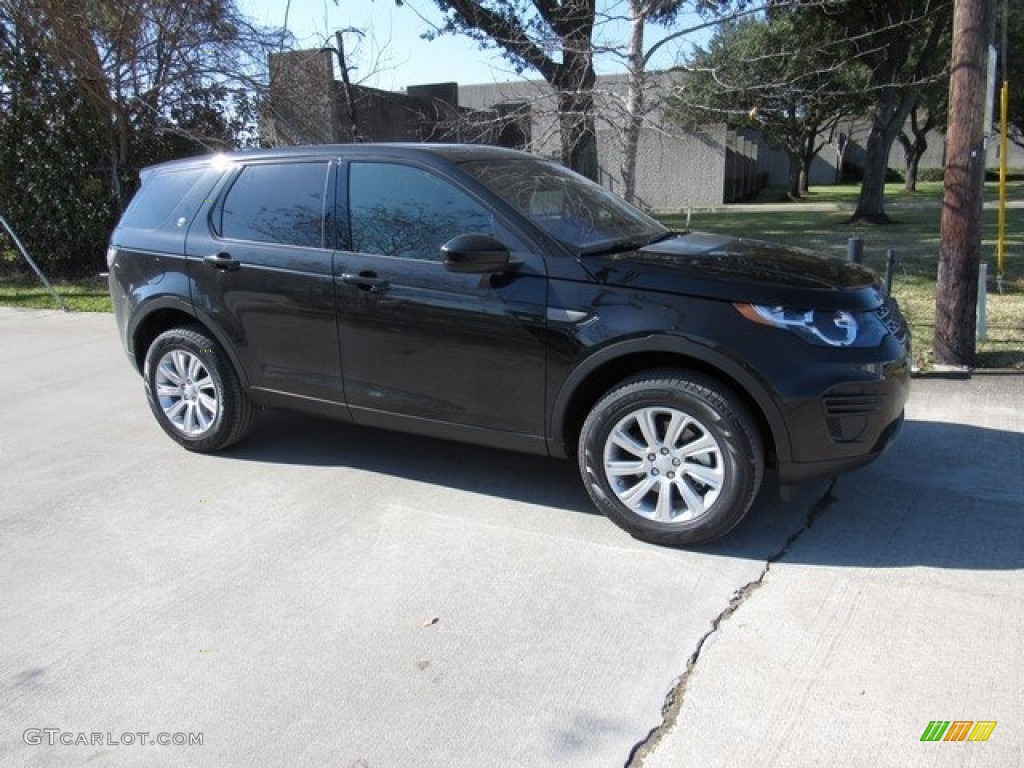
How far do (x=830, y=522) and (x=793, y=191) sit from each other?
3296 centimetres

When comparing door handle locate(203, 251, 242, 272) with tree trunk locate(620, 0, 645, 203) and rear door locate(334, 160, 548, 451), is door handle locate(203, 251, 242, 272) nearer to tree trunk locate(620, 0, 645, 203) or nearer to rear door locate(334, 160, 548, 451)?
rear door locate(334, 160, 548, 451)

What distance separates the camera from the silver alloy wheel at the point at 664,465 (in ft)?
12.6

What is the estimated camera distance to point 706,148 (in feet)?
90.7

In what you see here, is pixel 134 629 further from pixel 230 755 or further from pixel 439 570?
pixel 439 570

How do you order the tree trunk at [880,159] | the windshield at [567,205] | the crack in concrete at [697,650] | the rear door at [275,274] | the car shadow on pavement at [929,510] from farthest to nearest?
the tree trunk at [880,159]
the rear door at [275,274]
the windshield at [567,205]
the car shadow on pavement at [929,510]
the crack in concrete at [697,650]

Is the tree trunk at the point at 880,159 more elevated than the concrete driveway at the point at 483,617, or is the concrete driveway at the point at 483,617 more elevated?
the tree trunk at the point at 880,159

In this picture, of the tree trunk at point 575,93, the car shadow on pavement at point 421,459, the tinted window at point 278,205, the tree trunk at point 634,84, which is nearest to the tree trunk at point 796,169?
the tree trunk at point 575,93

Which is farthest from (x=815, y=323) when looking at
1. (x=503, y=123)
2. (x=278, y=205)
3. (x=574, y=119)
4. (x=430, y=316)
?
(x=503, y=123)

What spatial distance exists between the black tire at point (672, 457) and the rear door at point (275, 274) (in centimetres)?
159

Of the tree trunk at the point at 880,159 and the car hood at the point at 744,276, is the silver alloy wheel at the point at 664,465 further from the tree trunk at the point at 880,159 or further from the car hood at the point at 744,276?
the tree trunk at the point at 880,159

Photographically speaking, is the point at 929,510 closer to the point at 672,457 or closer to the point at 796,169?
the point at 672,457

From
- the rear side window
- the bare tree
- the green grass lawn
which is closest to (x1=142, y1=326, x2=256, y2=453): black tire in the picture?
the rear side window

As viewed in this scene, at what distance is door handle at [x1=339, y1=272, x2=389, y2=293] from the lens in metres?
4.45

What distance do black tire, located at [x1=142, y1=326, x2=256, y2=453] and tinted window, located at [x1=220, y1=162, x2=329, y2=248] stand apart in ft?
2.34
